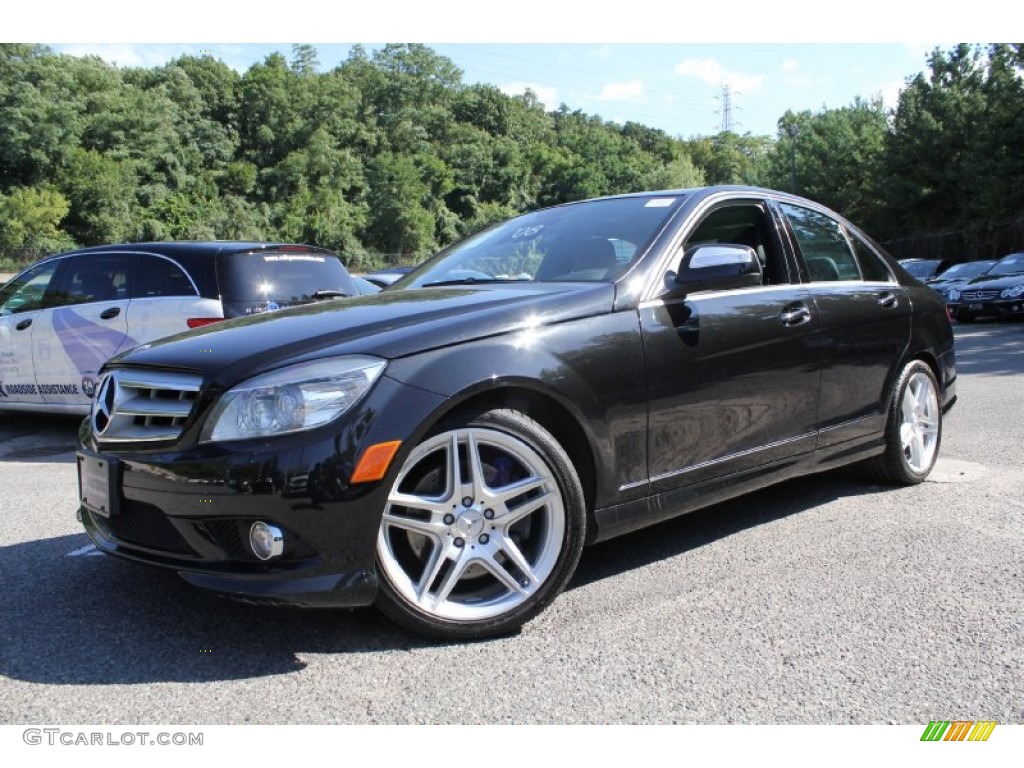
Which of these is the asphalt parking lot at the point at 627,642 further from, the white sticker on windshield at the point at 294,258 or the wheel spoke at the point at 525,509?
the white sticker on windshield at the point at 294,258

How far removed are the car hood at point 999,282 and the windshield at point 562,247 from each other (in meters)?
17.0

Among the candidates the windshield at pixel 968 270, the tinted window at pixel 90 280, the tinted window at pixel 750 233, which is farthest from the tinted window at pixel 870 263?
the windshield at pixel 968 270

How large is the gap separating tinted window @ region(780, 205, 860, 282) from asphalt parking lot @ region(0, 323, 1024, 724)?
4.07 ft

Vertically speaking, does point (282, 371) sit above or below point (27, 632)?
above

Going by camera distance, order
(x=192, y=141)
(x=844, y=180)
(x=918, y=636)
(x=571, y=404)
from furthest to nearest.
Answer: (x=192, y=141) → (x=844, y=180) → (x=571, y=404) → (x=918, y=636)

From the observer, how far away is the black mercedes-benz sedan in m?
2.55

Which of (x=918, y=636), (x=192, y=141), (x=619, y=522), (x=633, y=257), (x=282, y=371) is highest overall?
(x=192, y=141)

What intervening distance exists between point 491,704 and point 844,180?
5691cm

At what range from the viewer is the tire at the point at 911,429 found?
4562 millimetres

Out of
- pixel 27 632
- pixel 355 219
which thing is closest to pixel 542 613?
pixel 27 632

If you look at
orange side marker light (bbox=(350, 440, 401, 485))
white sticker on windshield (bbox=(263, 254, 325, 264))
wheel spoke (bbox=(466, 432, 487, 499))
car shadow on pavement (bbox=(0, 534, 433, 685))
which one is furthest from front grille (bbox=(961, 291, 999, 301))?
orange side marker light (bbox=(350, 440, 401, 485))

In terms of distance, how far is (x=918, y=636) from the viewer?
278 centimetres

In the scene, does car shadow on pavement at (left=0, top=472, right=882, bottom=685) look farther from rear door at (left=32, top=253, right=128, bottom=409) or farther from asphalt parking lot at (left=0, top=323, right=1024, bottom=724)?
rear door at (left=32, top=253, right=128, bottom=409)

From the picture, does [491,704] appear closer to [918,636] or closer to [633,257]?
[918,636]
